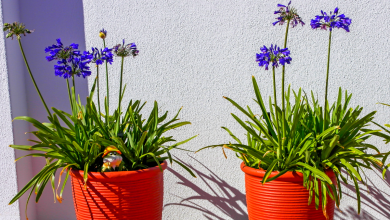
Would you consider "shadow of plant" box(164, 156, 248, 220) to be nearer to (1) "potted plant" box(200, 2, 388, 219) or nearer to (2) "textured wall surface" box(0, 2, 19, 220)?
(1) "potted plant" box(200, 2, 388, 219)

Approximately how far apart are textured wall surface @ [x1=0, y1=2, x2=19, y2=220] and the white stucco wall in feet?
1.97

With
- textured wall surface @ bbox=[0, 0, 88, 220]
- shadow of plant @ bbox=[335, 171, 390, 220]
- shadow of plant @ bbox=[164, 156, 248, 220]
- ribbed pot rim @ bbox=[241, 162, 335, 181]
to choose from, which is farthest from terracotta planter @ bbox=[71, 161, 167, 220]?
shadow of plant @ bbox=[335, 171, 390, 220]

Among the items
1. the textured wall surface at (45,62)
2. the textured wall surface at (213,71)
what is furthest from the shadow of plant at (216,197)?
the textured wall surface at (45,62)

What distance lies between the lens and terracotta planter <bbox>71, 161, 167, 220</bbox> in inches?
66.4

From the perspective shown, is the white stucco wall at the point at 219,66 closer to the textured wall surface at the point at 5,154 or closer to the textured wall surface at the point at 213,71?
the textured wall surface at the point at 213,71

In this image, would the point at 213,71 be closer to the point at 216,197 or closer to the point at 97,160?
the point at 216,197

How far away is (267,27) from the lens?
227cm

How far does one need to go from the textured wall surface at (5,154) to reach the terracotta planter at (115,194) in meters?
0.79

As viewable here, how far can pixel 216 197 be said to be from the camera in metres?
2.32

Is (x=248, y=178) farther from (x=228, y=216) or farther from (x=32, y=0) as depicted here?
(x=32, y=0)

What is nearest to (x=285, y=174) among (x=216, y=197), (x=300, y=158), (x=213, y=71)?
(x=300, y=158)

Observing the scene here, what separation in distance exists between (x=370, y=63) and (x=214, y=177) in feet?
4.12

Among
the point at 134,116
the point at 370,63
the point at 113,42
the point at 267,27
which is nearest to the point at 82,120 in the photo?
the point at 134,116

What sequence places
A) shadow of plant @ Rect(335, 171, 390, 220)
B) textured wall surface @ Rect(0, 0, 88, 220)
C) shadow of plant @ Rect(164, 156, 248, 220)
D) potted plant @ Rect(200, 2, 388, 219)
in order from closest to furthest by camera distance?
1. potted plant @ Rect(200, 2, 388, 219)
2. shadow of plant @ Rect(335, 171, 390, 220)
3. shadow of plant @ Rect(164, 156, 248, 220)
4. textured wall surface @ Rect(0, 0, 88, 220)
